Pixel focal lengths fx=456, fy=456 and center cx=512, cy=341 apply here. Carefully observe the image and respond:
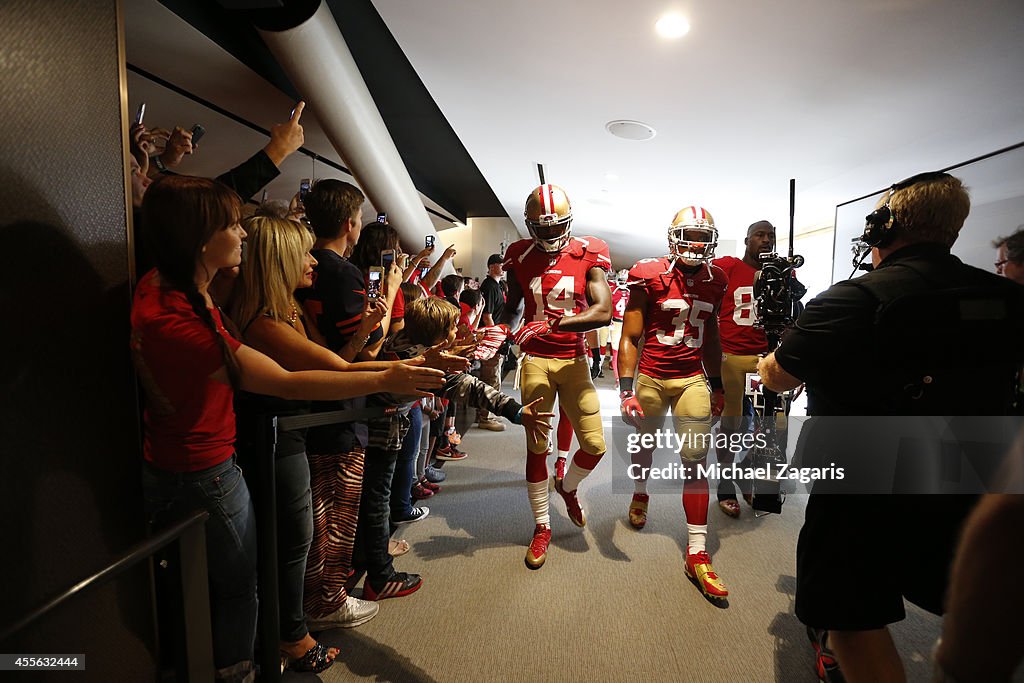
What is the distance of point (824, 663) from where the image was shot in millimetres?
1637

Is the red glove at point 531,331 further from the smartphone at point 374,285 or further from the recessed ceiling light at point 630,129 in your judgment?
the recessed ceiling light at point 630,129

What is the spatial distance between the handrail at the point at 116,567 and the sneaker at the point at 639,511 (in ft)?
7.77

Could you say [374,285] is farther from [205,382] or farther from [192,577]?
[192,577]

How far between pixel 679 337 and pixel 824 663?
148cm

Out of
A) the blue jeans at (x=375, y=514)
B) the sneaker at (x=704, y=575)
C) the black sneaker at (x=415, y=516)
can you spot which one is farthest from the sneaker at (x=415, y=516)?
the sneaker at (x=704, y=575)

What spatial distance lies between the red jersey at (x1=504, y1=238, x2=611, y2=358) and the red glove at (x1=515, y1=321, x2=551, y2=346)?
0.05 meters

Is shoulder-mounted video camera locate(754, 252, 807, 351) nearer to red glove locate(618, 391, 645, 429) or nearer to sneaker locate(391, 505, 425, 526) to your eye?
red glove locate(618, 391, 645, 429)

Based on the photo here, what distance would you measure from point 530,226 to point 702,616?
6.62ft

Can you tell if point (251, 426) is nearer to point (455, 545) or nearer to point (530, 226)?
point (455, 545)

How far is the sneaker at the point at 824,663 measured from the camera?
1.60 metres

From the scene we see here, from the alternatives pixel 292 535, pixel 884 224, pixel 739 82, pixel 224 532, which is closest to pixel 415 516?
pixel 292 535

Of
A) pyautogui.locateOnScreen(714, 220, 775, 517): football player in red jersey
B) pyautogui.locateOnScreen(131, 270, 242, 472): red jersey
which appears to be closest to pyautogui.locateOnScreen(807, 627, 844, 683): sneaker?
pyautogui.locateOnScreen(714, 220, 775, 517): football player in red jersey

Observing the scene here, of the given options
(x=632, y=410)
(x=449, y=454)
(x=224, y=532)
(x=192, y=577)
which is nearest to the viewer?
(x=192, y=577)

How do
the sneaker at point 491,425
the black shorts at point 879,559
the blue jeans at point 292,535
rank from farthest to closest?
the sneaker at point 491,425
the blue jeans at point 292,535
the black shorts at point 879,559
